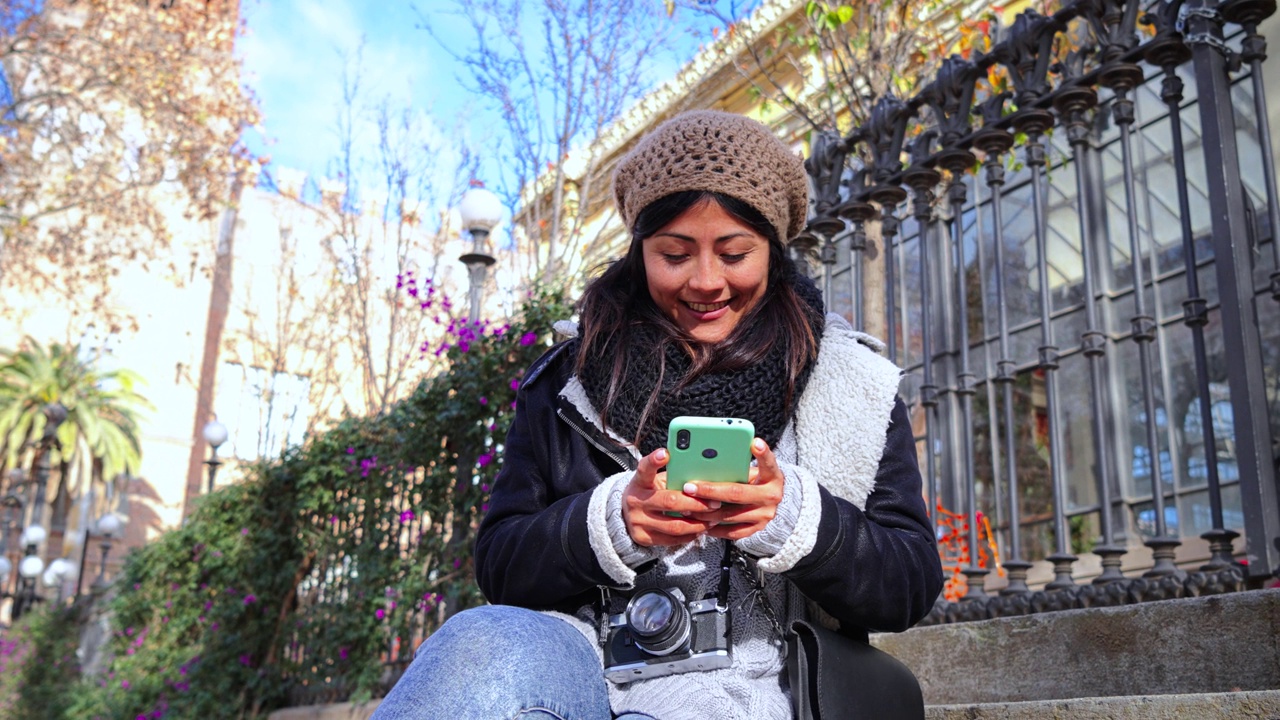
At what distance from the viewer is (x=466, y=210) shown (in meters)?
9.32

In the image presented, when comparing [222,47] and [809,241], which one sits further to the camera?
[222,47]

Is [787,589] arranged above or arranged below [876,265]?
below

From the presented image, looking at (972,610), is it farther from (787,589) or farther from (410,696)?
(410,696)

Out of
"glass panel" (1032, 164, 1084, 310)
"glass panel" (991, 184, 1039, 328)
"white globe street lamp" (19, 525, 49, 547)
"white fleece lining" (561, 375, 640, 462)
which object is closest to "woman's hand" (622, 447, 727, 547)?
"white fleece lining" (561, 375, 640, 462)

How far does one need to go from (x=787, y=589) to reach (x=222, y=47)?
54.4 ft

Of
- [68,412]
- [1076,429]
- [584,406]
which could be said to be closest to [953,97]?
[584,406]

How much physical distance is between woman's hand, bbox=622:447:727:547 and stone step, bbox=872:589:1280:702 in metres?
1.07

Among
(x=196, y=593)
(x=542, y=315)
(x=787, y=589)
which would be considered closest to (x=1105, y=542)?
(x=787, y=589)

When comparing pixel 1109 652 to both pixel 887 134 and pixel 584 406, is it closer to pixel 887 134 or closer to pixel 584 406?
pixel 584 406

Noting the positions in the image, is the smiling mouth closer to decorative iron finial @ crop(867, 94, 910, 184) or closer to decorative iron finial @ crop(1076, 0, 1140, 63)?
decorative iron finial @ crop(1076, 0, 1140, 63)

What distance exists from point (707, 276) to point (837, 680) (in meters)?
0.86

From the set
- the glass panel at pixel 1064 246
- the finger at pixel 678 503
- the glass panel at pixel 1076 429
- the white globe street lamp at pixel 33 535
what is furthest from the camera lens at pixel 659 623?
the white globe street lamp at pixel 33 535

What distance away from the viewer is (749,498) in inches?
73.6

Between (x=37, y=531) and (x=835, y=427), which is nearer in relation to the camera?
(x=835, y=427)
